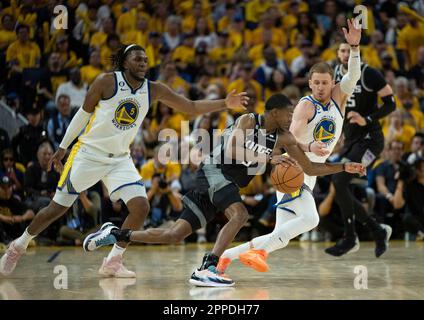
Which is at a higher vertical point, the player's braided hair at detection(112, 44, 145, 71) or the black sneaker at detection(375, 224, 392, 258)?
the player's braided hair at detection(112, 44, 145, 71)

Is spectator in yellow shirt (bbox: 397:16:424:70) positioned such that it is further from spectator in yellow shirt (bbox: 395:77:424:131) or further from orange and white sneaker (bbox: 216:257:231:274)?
orange and white sneaker (bbox: 216:257:231:274)

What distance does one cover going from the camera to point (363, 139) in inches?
344

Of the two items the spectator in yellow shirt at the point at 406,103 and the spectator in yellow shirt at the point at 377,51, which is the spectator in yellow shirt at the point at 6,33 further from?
the spectator in yellow shirt at the point at 406,103

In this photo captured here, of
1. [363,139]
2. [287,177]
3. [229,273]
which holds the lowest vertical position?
[229,273]

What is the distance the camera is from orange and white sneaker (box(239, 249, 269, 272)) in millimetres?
6320

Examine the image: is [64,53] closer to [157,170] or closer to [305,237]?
[157,170]

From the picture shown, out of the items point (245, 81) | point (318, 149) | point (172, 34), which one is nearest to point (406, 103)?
point (245, 81)

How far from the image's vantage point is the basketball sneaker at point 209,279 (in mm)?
6086

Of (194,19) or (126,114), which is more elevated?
(194,19)

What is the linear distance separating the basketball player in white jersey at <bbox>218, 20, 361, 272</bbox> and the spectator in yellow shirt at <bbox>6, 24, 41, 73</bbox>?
19.5 ft

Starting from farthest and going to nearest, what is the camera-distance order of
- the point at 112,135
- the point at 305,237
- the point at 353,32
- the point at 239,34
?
the point at 239,34
the point at 305,237
the point at 353,32
the point at 112,135

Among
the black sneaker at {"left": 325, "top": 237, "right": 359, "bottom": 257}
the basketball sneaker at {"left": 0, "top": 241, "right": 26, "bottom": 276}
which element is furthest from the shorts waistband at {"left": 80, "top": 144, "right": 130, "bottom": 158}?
the black sneaker at {"left": 325, "top": 237, "right": 359, "bottom": 257}

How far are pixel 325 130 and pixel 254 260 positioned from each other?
5.27 ft

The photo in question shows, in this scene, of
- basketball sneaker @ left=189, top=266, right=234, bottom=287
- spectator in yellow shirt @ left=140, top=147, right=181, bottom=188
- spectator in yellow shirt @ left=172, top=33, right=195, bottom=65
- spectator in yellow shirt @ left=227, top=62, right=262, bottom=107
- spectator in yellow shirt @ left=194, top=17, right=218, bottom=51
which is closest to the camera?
basketball sneaker @ left=189, top=266, right=234, bottom=287
